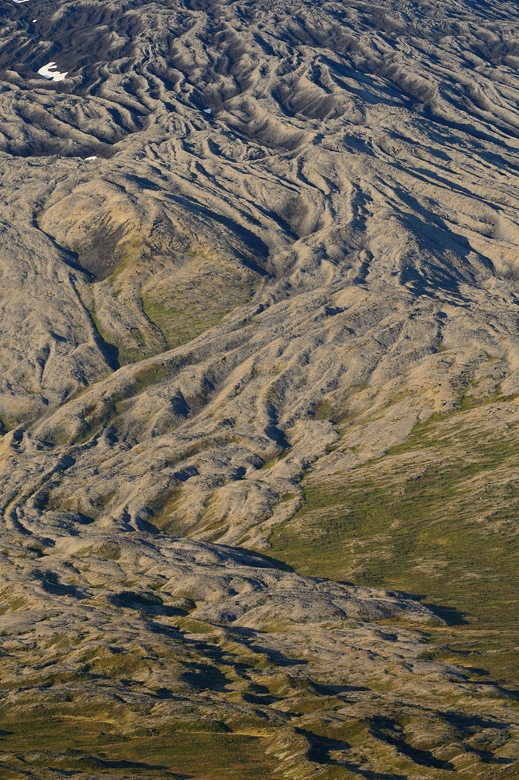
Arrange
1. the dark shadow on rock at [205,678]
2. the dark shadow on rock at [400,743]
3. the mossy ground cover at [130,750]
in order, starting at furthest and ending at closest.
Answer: the dark shadow on rock at [205,678], the dark shadow on rock at [400,743], the mossy ground cover at [130,750]

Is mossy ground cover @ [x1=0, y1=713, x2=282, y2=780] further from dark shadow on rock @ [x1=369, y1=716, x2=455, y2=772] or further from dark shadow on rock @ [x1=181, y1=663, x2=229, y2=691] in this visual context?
dark shadow on rock @ [x1=181, y1=663, x2=229, y2=691]

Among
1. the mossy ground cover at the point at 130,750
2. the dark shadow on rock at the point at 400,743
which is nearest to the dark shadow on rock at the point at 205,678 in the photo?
the mossy ground cover at the point at 130,750

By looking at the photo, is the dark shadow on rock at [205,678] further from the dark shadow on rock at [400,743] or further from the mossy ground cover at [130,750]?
the dark shadow on rock at [400,743]

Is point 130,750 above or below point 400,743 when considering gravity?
below

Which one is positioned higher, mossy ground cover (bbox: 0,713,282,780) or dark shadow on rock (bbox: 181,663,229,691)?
mossy ground cover (bbox: 0,713,282,780)

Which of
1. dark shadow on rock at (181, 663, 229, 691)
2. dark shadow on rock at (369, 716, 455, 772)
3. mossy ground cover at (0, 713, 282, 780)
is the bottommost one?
dark shadow on rock at (181, 663, 229, 691)

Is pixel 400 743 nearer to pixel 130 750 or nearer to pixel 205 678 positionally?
pixel 130 750

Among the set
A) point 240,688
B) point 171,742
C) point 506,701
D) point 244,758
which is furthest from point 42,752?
point 506,701

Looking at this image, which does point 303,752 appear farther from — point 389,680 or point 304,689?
point 389,680

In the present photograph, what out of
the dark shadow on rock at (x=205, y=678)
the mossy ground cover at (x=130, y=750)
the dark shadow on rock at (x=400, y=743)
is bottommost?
the dark shadow on rock at (x=205, y=678)

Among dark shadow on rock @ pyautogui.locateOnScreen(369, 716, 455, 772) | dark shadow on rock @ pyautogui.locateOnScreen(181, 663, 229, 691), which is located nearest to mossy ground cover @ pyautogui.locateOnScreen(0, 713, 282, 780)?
dark shadow on rock @ pyautogui.locateOnScreen(369, 716, 455, 772)

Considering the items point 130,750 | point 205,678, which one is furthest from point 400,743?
point 205,678

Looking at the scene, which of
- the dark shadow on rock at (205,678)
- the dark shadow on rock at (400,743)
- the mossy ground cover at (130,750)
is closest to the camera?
the mossy ground cover at (130,750)
